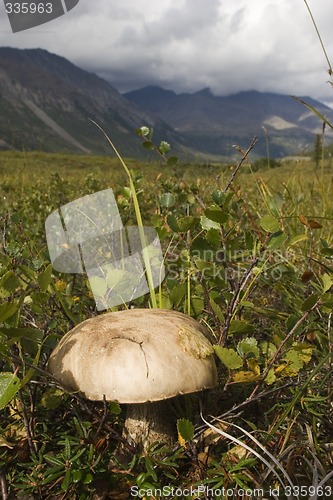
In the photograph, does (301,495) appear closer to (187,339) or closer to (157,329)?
(187,339)

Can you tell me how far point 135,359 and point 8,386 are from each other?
0.47 metres

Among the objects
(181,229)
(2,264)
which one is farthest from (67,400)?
(181,229)

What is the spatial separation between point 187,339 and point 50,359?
588 mm

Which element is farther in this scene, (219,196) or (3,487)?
(219,196)

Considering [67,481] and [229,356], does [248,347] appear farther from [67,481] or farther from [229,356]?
[67,481]

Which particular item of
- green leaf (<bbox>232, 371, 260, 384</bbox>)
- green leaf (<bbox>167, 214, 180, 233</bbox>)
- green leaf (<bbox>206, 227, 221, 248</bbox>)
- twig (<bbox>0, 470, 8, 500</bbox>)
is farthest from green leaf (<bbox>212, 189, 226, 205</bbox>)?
twig (<bbox>0, 470, 8, 500</bbox>)

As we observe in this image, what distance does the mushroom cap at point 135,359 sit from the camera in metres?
1.58

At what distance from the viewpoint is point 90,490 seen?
1.62 metres

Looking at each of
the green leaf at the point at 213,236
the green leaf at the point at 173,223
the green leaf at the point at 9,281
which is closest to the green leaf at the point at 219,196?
the green leaf at the point at 213,236

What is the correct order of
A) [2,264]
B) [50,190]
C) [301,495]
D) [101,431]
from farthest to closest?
1. [50,190]
2. [2,264]
3. [101,431]
4. [301,495]

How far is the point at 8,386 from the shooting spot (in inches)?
52.3

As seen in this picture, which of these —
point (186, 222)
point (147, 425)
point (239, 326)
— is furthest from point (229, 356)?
point (186, 222)

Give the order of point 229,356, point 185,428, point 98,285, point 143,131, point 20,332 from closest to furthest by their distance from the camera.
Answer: point 20,332 → point 185,428 → point 229,356 → point 98,285 → point 143,131

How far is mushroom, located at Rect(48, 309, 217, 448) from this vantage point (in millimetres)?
1582
